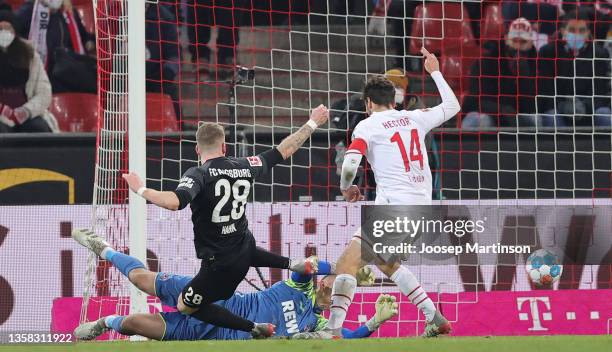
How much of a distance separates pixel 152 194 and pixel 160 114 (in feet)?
17.3

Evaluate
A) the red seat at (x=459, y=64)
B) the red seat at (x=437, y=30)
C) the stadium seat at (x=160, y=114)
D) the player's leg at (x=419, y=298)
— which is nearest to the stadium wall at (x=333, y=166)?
the stadium seat at (x=160, y=114)

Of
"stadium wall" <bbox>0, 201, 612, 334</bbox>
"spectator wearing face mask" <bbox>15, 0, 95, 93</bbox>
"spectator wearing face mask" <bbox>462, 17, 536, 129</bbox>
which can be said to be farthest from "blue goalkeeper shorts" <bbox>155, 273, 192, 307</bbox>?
"spectator wearing face mask" <bbox>15, 0, 95, 93</bbox>

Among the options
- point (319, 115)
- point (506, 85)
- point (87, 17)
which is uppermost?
point (87, 17)

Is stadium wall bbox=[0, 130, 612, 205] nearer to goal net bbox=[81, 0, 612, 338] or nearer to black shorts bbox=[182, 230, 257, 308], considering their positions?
goal net bbox=[81, 0, 612, 338]

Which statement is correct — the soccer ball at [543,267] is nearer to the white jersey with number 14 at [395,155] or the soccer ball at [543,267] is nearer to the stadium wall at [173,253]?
the stadium wall at [173,253]

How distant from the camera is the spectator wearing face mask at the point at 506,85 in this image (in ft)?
45.6

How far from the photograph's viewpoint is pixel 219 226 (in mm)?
9211

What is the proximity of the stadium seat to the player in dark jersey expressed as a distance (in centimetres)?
405

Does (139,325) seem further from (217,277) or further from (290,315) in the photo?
(290,315)

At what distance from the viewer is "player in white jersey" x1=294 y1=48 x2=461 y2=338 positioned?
9.95 m

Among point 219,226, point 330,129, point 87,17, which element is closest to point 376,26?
point 330,129

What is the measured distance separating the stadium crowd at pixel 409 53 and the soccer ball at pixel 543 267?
5.49 feet

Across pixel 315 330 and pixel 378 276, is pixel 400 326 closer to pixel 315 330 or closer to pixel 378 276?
pixel 378 276

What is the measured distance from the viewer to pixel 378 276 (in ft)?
40.2
